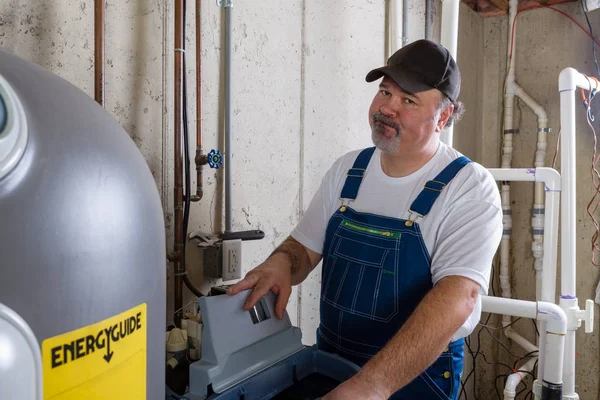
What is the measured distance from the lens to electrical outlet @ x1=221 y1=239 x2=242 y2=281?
129 centimetres

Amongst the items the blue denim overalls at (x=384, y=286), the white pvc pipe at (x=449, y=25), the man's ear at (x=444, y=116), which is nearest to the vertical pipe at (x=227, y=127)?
the blue denim overalls at (x=384, y=286)

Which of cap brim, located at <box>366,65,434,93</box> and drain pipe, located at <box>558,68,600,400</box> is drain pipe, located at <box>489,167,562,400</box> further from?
cap brim, located at <box>366,65,434,93</box>

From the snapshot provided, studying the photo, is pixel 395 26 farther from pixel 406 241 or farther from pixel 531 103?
pixel 406 241

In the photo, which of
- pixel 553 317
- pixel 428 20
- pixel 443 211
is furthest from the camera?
pixel 428 20

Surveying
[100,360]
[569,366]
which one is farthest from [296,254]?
[569,366]

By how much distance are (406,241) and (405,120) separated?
12.7 inches

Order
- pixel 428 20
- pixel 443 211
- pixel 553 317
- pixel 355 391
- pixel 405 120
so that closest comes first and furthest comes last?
pixel 355 391
pixel 443 211
pixel 405 120
pixel 553 317
pixel 428 20

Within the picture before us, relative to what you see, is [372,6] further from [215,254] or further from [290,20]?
[215,254]

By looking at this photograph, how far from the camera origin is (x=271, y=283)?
38.7 inches

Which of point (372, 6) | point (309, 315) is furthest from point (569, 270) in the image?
point (372, 6)

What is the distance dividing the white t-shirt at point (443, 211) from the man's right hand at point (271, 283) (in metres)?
0.20

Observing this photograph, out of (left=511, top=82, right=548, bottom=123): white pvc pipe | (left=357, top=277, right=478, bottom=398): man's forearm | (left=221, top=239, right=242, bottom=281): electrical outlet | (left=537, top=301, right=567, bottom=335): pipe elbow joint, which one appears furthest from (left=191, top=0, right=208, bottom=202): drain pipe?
(left=511, top=82, right=548, bottom=123): white pvc pipe

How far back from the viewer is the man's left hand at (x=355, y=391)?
74cm

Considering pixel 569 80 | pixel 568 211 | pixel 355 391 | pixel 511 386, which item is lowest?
pixel 511 386
